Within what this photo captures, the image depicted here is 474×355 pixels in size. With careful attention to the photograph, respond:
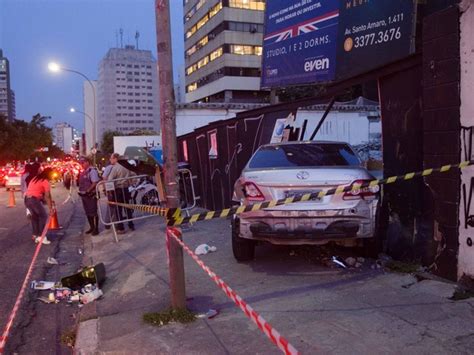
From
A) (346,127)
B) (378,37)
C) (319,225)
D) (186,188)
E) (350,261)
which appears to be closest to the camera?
(319,225)

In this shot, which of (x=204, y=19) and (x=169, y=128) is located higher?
(x=204, y=19)

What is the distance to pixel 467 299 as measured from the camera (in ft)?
16.2

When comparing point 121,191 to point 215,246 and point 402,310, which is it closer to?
point 215,246

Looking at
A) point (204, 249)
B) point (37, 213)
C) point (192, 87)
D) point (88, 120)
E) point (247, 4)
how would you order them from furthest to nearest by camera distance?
point (88, 120), point (192, 87), point (247, 4), point (37, 213), point (204, 249)

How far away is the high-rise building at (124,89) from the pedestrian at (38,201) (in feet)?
582

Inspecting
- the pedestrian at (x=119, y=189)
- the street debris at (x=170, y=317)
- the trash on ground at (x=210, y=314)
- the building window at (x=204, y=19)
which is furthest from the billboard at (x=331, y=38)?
the building window at (x=204, y=19)

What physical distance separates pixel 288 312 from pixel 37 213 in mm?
7127

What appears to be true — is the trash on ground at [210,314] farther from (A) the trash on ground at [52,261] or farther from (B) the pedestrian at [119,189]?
(B) the pedestrian at [119,189]

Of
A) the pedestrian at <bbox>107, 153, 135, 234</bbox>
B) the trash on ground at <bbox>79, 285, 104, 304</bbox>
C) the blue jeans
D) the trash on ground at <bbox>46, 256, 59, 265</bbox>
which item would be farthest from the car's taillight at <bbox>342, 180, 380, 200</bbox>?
the blue jeans

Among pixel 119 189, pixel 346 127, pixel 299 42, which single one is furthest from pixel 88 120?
pixel 119 189

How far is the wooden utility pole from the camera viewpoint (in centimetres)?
487

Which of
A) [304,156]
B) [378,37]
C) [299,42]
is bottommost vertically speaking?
[304,156]

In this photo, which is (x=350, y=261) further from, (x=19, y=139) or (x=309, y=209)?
(x=19, y=139)

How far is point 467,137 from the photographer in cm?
526
